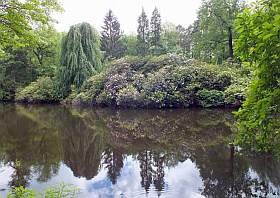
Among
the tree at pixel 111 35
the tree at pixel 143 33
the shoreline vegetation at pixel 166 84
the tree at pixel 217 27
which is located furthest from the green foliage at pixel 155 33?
the shoreline vegetation at pixel 166 84

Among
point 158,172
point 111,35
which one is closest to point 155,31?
point 111,35

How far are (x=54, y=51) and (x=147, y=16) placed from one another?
13953 mm

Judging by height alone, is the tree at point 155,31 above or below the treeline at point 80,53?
above

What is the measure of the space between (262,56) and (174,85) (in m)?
14.5

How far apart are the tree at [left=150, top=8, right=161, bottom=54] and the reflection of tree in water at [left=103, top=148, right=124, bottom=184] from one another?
2953cm

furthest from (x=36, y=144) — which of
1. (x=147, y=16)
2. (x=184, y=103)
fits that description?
(x=147, y=16)

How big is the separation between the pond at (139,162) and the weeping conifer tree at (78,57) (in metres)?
11.5

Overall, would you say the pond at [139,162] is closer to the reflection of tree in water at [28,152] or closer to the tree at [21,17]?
the reflection of tree in water at [28,152]

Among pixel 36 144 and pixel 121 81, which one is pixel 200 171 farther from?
pixel 121 81

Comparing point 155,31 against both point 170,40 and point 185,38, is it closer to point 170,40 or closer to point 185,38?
point 170,40

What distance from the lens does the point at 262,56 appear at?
110 inches

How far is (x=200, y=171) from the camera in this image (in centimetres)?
591

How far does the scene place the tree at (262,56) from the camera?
8.78 ft

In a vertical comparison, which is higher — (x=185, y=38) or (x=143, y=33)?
(x=185, y=38)
